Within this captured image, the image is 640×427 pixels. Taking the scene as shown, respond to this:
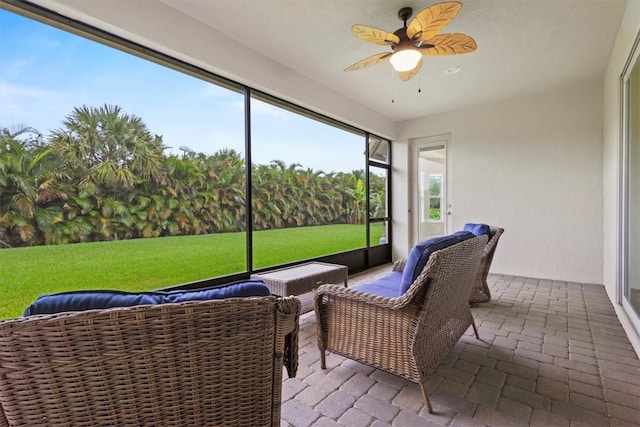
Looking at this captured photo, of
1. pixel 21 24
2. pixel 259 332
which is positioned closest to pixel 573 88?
pixel 259 332

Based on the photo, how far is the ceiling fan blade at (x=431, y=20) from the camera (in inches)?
77.2

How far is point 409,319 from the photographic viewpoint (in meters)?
1.67

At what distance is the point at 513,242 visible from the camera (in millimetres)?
4715

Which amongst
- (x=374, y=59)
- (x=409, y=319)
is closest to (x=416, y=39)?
(x=374, y=59)

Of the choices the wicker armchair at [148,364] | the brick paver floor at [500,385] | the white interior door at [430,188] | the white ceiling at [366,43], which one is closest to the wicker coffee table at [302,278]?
the brick paver floor at [500,385]

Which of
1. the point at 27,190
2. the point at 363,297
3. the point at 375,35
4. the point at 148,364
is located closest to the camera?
the point at 148,364

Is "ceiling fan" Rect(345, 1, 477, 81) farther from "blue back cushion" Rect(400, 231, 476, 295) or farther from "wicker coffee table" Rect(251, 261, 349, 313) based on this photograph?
"wicker coffee table" Rect(251, 261, 349, 313)

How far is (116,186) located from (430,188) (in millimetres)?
4928

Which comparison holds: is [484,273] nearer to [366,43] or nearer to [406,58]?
[406,58]

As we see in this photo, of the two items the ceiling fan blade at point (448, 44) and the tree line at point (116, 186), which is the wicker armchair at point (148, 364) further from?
the ceiling fan blade at point (448, 44)

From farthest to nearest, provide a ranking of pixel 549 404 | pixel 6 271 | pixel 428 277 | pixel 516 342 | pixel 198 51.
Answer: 1. pixel 198 51
2. pixel 516 342
3. pixel 6 271
4. pixel 549 404
5. pixel 428 277

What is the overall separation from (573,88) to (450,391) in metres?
4.69

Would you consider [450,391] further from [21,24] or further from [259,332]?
[21,24]

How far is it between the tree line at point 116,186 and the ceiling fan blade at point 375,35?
1773 mm
